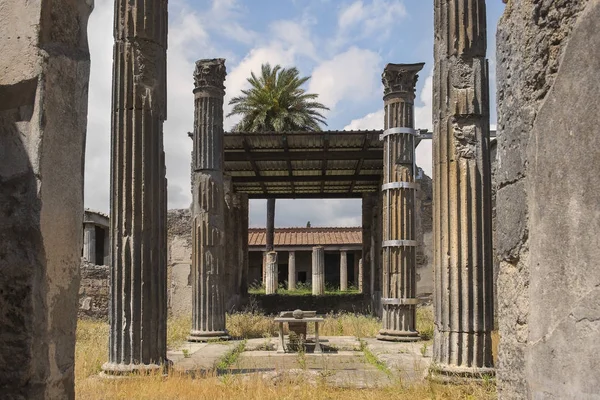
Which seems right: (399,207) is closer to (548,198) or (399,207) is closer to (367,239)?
(367,239)

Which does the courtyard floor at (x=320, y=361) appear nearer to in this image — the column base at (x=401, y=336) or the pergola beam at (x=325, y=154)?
the column base at (x=401, y=336)

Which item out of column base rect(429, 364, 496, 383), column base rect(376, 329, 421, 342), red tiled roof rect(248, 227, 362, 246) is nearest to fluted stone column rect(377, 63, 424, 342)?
column base rect(376, 329, 421, 342)

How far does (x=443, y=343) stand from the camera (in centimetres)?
786

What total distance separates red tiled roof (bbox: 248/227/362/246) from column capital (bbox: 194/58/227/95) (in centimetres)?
2397

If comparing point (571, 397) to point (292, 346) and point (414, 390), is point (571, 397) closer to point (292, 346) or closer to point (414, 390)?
point (414, 390)

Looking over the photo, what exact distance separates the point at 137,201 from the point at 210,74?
6.35 meters

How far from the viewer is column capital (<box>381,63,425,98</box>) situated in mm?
13828

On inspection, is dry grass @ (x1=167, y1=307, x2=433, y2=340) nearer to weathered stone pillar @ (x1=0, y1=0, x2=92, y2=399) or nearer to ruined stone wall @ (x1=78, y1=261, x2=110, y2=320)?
ruined stone wall @ (x1=78, y1=261, x2=110, y2=320)

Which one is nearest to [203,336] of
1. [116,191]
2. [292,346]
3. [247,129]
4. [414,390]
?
[292,346]

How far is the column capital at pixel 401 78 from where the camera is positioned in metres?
13.8

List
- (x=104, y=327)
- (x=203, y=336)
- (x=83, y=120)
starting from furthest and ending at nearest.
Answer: (x=104, y=327) → (x=203, y=336) → (x=83, y=120)

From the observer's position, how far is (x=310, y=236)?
39.3 meters

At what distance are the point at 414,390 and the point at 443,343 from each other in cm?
85

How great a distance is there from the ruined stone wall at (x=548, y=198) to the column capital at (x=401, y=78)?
1091 centimetres
